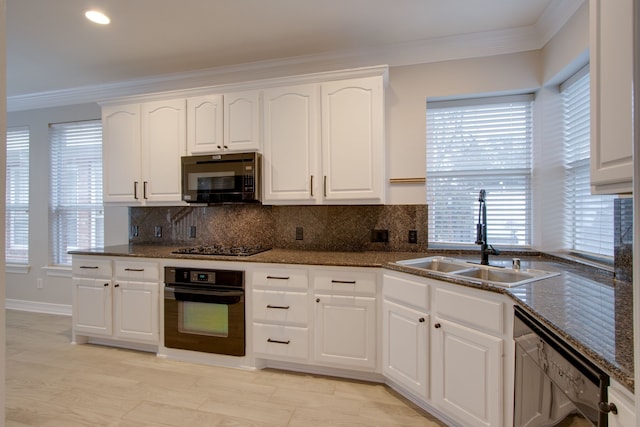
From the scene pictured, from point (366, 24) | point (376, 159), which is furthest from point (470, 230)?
point (366, 24)

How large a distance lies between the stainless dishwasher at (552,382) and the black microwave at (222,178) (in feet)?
6.97

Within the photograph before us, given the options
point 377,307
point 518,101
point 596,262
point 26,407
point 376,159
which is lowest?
point 26,407

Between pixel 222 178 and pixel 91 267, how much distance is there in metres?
1.49

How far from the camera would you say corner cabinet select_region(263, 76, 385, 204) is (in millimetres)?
2535

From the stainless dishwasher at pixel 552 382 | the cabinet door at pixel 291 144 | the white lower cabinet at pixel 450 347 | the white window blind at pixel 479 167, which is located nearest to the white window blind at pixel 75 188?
the cabinet door at pixel 291 144

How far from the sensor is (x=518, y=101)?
8.73 feet

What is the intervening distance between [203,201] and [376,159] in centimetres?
159

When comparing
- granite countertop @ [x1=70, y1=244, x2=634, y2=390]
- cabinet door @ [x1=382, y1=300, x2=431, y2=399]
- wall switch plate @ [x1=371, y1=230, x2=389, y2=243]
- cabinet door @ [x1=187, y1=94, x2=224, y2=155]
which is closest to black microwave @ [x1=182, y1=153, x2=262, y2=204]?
cabinet door @ [x1=187, y1=94, x2=224, y2=155]

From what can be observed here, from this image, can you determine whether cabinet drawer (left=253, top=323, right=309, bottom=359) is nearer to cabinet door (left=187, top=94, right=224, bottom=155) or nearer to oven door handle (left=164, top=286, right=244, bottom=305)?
oven door handle (left=164, top=286, right=244, bottom=305)

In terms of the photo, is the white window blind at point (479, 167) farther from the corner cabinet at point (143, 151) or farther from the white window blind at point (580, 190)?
the corner cabinet at point (143, 151)

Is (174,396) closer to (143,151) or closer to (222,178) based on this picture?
(222,178)

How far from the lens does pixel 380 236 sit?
2.83m

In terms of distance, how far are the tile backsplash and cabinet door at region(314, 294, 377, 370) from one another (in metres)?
0.66

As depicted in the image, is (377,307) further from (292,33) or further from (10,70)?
(10,70)
